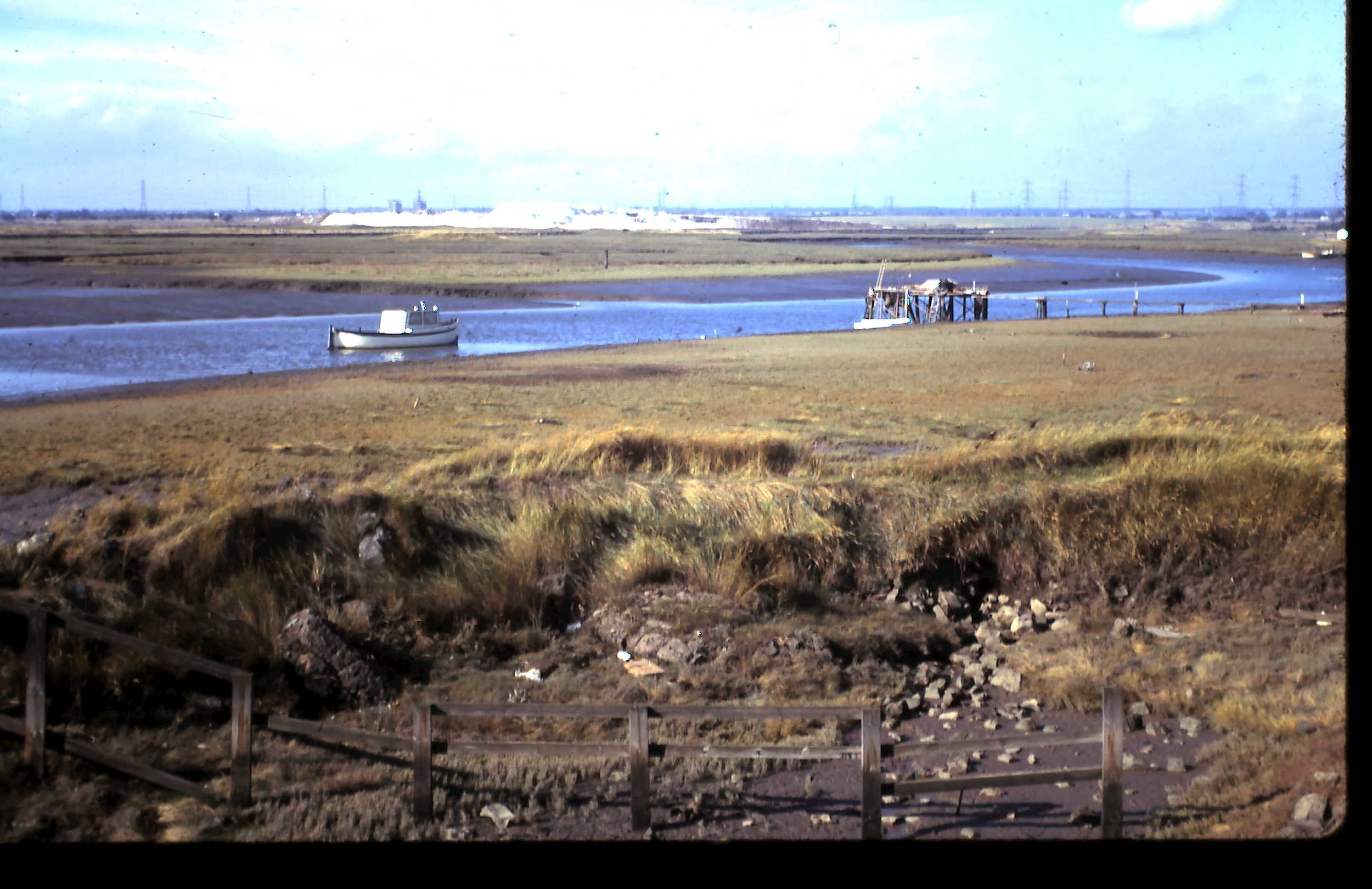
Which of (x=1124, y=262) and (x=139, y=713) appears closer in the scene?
(x=139, y=713)

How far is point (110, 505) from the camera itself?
13.6 m

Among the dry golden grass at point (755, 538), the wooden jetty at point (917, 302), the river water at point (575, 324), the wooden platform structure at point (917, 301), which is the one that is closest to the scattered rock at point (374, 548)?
the dry golden grass at point (755, 538)

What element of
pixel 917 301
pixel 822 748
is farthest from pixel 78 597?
pixel 917 301

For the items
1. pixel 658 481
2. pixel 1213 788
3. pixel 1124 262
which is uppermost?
pixel 1124 262

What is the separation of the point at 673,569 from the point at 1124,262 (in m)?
104

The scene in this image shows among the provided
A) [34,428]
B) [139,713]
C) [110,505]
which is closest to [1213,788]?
[139,713]

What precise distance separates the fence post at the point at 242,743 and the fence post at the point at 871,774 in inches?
141

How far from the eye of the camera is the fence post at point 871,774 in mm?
6941

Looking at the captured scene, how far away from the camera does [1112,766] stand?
23.0 ft

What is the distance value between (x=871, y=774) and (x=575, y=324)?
4610cm

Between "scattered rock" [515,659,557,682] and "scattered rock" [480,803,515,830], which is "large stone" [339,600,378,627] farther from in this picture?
"scattered rock" [480,803,515,830]

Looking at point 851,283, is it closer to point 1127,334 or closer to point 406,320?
point 1127,334

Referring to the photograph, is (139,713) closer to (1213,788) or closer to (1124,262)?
(1213,788)

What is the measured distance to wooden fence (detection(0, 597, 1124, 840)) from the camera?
704cm
